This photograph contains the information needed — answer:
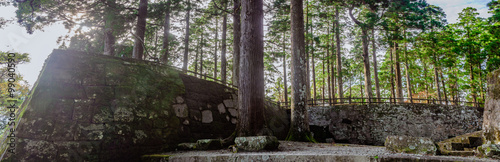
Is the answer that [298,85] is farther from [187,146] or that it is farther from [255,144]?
[187,146]

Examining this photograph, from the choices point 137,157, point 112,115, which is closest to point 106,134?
point 112,115

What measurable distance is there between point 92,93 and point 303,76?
5.34m

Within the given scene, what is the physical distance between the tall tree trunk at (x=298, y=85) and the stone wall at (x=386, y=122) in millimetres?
3116

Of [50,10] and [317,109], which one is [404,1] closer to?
[317,109]

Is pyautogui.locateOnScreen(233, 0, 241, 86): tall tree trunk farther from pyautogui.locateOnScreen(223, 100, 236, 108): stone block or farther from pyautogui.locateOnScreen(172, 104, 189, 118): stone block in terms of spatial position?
pyautogui.locateOnScreen(172, 104, 189, 118): stone block

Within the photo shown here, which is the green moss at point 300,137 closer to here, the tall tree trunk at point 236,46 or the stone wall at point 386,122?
the stone wall at point 386,122

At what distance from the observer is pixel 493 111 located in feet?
14.5

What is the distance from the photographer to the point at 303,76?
285 inches

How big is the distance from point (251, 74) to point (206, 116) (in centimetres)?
157

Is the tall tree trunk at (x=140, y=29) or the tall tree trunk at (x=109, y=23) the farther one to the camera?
the tall tree trunk at (x=140, y=29)

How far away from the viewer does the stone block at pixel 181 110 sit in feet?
17.0

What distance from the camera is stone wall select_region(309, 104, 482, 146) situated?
955 centimetres

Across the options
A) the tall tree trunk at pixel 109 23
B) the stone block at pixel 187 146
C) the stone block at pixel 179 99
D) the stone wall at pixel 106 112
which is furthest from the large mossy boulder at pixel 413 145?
the tall tree trunk at pixel 109 23

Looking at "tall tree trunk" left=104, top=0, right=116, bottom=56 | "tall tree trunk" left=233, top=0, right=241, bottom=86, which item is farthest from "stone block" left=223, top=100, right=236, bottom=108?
"tall tree trunk" left=104, top=0, right=116, bottom=56
